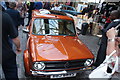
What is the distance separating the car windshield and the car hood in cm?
23

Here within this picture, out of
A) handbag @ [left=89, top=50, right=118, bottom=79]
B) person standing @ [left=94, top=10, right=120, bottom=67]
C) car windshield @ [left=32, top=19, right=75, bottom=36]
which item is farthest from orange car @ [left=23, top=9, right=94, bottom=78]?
handbag @ [left=89, top=50, right=118, bottom=79]

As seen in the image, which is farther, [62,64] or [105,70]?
[62,64]

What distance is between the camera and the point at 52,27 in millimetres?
4016

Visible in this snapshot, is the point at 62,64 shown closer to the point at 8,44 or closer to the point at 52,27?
the point at 8,44

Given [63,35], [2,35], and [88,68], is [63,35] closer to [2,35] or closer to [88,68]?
[88,68]

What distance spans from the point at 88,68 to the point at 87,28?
18.3 ft

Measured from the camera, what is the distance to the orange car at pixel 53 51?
9.57 ft

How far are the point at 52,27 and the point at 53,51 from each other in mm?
1124

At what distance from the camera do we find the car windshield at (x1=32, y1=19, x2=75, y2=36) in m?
3.91

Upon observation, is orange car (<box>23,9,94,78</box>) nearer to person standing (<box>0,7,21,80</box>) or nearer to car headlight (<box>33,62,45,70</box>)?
car headlight (<box>33,62,45,70</box>)

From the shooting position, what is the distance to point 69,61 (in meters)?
3.02

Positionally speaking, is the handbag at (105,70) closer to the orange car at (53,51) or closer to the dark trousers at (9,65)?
the orange car at (53,51)

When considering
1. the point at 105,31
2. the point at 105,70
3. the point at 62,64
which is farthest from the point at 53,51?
the point at 105,70

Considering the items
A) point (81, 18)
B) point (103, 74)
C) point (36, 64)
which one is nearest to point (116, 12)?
point (103, 74)
